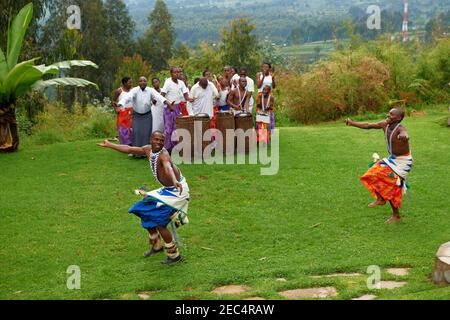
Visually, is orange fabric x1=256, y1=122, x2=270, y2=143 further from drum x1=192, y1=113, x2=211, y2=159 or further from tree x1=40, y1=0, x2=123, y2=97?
tree x1=40, y1=0, x2=123, y2=97

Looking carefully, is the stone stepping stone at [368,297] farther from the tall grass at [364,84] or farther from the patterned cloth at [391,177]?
the tall grass at [364,84]

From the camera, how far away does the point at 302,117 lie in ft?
59.1

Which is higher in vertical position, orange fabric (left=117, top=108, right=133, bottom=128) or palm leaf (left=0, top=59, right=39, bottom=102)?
palm leaf (left=0, top=59, right=39, bottom=102)

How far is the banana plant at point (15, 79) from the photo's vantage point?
468 inches

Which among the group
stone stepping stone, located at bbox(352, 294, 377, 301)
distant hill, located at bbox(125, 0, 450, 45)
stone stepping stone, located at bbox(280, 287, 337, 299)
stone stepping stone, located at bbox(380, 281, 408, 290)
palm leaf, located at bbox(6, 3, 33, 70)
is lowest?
stone stepping stone, located at bbox(280, 287, 337, 299)

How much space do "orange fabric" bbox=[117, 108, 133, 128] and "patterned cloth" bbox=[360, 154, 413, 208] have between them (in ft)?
17.2

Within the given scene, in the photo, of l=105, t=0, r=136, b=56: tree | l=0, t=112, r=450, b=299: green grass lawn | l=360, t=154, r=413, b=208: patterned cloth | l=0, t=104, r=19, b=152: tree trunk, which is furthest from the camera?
l=105, t=0, r=136, b=56: tree

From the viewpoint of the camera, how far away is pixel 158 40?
4447cm

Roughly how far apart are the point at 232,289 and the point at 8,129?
313 inches

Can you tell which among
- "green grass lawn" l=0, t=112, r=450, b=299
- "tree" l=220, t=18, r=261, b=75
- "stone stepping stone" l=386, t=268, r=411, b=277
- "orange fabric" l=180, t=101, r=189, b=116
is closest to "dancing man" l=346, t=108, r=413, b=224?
"green grass lawn" l=0, t=112, r=450, b=299

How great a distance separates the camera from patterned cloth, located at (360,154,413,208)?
806 cm

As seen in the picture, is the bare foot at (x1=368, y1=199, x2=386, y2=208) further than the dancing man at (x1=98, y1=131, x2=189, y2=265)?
Yes

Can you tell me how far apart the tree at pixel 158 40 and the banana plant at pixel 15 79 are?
31.0 meters
